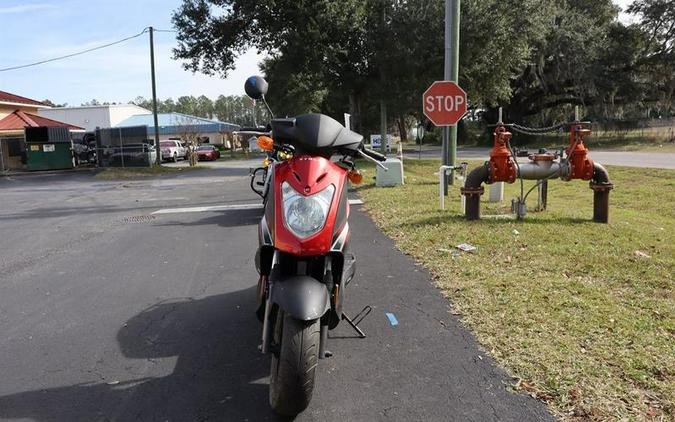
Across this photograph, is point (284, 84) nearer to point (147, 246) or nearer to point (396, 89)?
point (396, 89)

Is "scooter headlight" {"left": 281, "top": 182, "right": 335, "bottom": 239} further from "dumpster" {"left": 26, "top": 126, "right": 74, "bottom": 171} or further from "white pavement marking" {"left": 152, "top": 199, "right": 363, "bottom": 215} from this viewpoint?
"dumpster" {"left": 26, "top": 126, "right": 74, "bottom": 171}

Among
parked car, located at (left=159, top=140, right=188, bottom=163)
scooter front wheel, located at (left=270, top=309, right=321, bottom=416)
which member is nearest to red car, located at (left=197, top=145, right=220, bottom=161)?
parked car, located at (left=159, top=140, right=188, bottom=163)

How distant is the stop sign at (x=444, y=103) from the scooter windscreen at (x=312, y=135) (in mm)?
7937

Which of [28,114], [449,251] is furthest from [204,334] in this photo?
[28,114]

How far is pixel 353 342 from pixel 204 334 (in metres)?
1.21

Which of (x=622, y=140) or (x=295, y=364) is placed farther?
(x=622, y=140)

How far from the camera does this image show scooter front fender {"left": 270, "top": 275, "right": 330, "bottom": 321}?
2.79m

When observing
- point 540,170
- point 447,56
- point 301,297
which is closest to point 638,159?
point 447,56

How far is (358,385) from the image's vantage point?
11.0 ft

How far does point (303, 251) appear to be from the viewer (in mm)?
3027

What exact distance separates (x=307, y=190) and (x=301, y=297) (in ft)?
2.06

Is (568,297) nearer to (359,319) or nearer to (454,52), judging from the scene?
(359,319)

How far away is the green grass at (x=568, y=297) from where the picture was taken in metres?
3.19

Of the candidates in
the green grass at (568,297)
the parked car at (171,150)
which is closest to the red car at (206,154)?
the parked car at (171,150)
